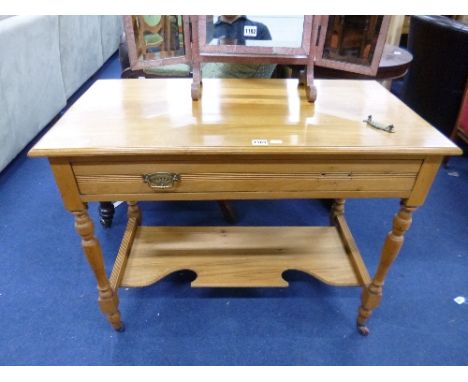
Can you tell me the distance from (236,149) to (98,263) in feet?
1.67

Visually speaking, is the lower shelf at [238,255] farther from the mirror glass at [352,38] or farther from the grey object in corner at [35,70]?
the grey object in corner at [35,70]

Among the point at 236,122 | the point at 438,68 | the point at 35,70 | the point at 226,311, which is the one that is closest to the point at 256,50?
the point at 236,122

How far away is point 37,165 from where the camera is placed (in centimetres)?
198

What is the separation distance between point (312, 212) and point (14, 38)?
1715 millimetres

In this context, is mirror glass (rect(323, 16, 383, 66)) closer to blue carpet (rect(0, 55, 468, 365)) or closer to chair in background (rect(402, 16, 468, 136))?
blue carpet (rect(0, 55, 468, 365))

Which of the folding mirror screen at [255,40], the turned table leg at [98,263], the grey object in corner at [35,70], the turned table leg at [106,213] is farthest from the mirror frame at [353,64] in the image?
the grey object in corner at [35,70]

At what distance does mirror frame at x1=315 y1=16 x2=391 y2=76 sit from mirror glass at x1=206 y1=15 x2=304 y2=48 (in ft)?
0.18

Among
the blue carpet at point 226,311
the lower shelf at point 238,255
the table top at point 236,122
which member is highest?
the table top at point 236,122

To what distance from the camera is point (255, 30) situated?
937 millimetres

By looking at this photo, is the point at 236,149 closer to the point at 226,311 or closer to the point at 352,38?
the point at 352,38

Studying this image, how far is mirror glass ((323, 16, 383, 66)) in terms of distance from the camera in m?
0.89

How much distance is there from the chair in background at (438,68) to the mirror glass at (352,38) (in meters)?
1.22

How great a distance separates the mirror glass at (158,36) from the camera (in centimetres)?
91

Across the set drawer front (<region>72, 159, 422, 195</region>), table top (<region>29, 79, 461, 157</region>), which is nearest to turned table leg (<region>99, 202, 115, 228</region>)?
table top (<region>29, 79, 461, 157</region>)
